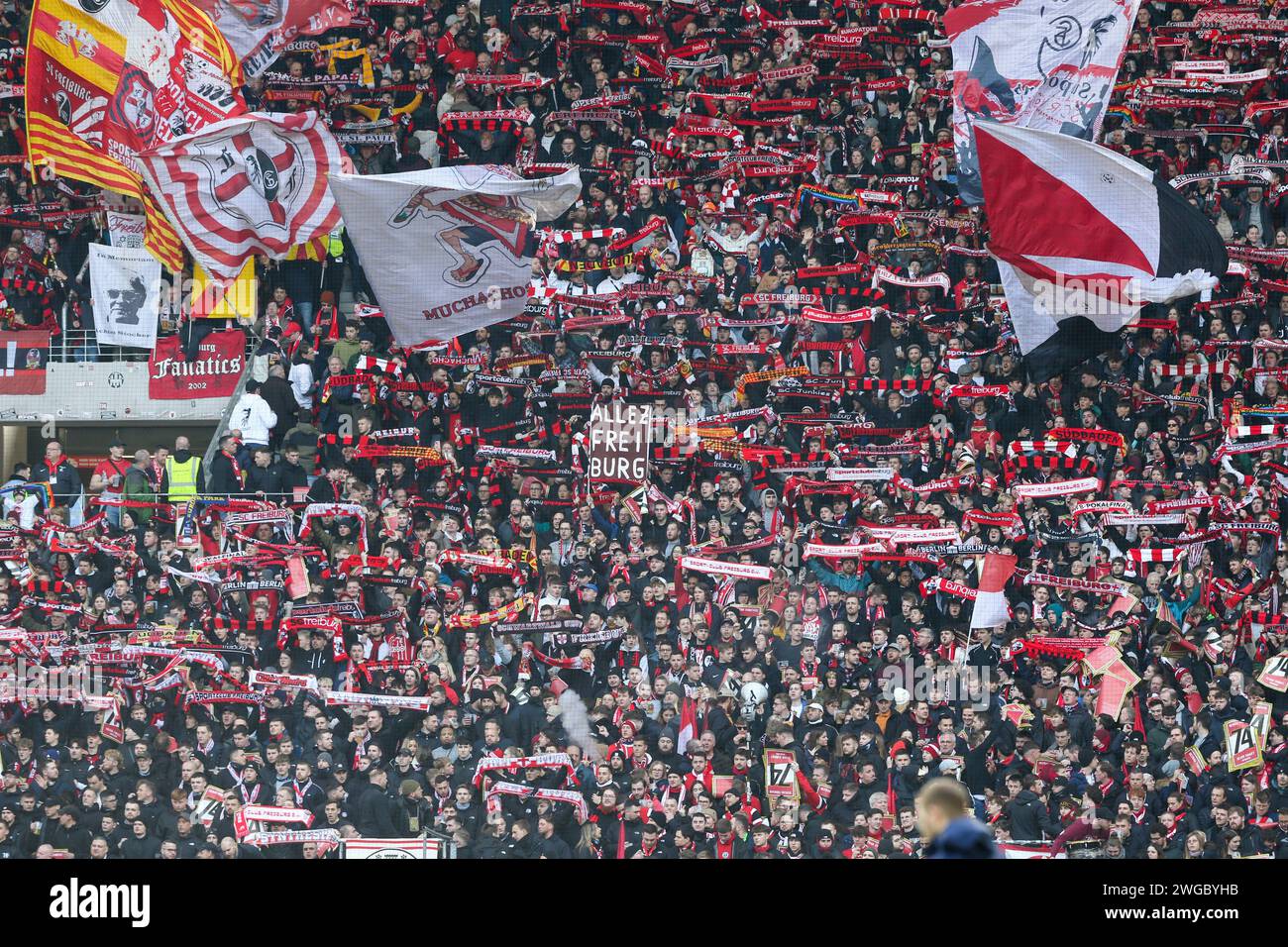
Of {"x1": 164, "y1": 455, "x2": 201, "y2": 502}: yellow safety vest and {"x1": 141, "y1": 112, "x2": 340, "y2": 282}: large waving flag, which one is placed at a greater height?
{"x1": 141, "y1": 112, "x2": 340, "y2": 282}: large waving flag

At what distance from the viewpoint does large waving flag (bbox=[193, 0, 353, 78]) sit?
666 inches

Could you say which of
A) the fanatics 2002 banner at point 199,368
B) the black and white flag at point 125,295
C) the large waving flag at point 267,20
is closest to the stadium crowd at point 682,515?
the black and white flag at point 125,295

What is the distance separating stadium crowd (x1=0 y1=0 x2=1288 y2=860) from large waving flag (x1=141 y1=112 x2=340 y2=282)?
813 millimetres

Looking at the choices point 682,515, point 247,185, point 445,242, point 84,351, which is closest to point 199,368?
point 84,351

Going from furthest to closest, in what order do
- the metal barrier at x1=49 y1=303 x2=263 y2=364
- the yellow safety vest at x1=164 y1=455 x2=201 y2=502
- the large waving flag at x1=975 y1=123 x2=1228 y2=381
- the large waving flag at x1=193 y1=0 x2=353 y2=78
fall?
the metal barrier at x1=49 y1=303 x2=263 y2=364 → the large waving flag at x1=193 y1=0 x2=353 y2=78 → the yellow safety vest at x1=164 y1=455 x2=201 y2=502 → the large waving flag at x1=975 y1=123 x2=1228 y2=381

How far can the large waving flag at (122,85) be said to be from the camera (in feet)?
54.3

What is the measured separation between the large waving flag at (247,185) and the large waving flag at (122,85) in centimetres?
52

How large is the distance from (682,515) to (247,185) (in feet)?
16.9

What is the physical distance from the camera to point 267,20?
55.8 feet

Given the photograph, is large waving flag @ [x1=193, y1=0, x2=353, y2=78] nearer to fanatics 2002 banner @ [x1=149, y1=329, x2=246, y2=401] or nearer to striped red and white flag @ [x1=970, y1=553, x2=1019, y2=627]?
fanatics 2002 banner @ [x1=149, y1=329, x2=246, y2=401]

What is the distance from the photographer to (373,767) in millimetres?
13586

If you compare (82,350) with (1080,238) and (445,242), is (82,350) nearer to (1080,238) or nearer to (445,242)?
(445,242)

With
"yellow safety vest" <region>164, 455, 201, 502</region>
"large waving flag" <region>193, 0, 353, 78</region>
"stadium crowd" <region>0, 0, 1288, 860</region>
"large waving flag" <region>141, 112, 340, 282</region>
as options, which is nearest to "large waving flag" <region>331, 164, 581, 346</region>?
"large waving flag" <region>141, 112, 340, 282</region>
